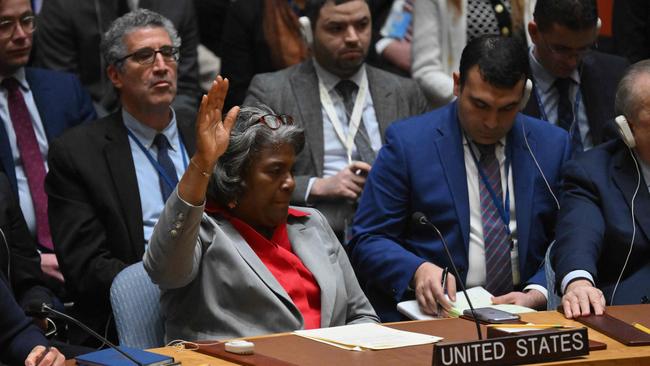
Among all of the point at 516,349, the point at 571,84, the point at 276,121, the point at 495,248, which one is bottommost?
the point at 495,248

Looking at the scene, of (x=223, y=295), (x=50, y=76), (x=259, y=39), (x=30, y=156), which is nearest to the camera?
(x=223, y=295)

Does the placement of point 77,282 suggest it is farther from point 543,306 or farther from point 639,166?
point 639,166

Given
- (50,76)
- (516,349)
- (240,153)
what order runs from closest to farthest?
(516,349) < (240,153) < (50,76)

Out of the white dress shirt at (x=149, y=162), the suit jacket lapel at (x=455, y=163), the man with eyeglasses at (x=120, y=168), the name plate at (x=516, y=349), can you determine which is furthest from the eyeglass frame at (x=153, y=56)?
the name plate at (x=516, y=349)

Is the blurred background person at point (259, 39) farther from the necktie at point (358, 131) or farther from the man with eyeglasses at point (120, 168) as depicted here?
the man with eyeglasses at point (120, 168)

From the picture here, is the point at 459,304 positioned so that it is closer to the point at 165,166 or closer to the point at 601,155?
the point at 601,155

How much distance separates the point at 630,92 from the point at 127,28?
2.07 meters

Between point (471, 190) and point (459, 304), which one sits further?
point (471, 190)

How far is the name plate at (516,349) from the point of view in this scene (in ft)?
9.76

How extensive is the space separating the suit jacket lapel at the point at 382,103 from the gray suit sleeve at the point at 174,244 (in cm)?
219

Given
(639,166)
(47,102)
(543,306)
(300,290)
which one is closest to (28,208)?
(47,102)

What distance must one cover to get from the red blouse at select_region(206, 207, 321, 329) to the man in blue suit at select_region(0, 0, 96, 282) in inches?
55.4

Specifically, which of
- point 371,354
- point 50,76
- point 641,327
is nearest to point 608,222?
point 641,327

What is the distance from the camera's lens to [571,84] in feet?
18.2
